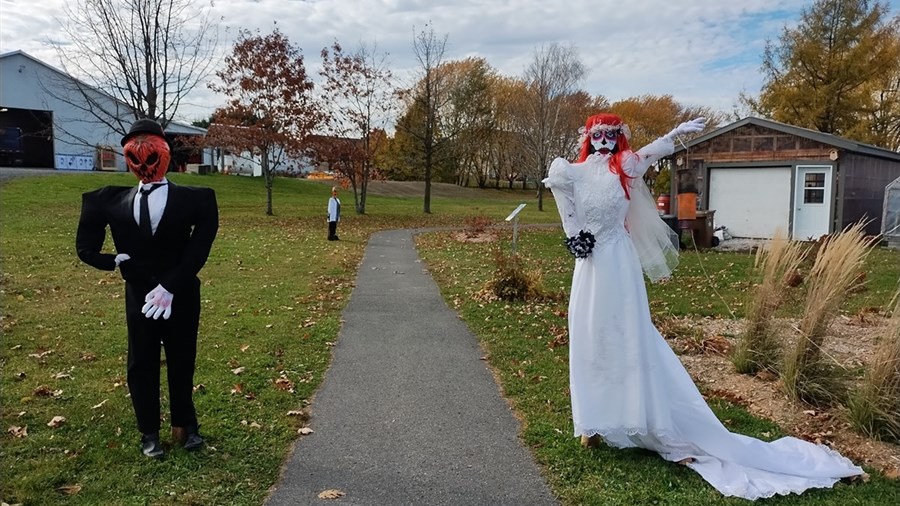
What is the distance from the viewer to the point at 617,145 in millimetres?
4219

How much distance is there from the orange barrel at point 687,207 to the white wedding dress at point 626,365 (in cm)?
1396

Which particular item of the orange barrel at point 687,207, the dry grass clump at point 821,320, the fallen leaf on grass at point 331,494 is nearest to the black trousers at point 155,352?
the fallen leaf on grass at point 331,494

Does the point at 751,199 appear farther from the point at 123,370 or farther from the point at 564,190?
the point at 123,370

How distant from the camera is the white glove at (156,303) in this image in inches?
146

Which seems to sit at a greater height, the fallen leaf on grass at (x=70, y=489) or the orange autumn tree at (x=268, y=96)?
the orange autumn tree at (x=268, y=96)

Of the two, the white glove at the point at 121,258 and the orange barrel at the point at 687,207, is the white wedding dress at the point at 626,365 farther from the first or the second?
the orange barrel at the point at 687,207

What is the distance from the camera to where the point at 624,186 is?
4.12 meters

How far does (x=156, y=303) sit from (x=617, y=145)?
3.13m

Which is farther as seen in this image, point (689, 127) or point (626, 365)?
point (626, 365)

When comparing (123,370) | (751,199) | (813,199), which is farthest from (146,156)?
(813,199)

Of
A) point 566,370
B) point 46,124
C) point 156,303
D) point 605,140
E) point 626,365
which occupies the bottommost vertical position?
point 566,370

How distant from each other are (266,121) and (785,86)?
2407 cm

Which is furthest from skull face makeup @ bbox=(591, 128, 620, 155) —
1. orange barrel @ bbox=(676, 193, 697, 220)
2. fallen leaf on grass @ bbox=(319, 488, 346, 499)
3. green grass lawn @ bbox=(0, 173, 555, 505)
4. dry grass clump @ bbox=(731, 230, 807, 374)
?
orange barrel @ bbox=(676, 193, 697, 220)

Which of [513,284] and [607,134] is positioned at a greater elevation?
[607,134]
